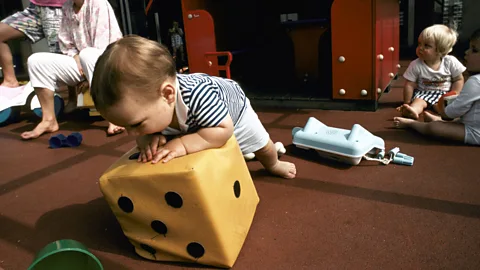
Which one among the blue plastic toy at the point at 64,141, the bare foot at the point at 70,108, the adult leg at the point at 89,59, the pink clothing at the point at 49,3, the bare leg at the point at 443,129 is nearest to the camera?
the bare leg at the point at 443,129

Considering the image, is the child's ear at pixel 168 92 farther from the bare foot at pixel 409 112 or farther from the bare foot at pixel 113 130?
the bare foot at pixel 409 112

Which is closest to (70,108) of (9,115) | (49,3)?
(9,115)

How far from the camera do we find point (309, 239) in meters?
1.23

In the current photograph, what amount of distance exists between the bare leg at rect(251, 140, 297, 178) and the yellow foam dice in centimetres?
41

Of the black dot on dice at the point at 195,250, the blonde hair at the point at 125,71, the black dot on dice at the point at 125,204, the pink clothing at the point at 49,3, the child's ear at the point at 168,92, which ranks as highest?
the pink clothing at the point at 49,3

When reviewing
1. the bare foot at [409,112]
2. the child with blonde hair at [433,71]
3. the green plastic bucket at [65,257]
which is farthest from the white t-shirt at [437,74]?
the green plastic bucket at [65,257]

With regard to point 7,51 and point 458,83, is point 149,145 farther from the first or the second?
point 7,51

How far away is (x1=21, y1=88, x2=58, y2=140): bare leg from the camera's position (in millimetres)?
2639

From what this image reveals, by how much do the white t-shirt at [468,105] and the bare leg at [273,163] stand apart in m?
0.89

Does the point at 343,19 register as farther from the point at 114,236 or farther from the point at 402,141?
the point at 114,236

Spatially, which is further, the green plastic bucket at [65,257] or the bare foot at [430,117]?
the bare foot at [430,117]

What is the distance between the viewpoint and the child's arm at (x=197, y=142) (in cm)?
114

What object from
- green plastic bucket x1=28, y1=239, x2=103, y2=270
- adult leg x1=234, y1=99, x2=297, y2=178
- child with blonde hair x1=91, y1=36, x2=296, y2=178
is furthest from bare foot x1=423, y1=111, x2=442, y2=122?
green plastic bucket x1=28, y1=239, x2=103, y2=270

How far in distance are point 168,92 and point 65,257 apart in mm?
507
